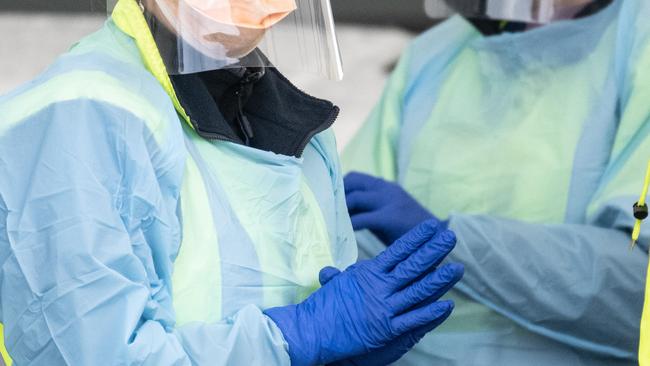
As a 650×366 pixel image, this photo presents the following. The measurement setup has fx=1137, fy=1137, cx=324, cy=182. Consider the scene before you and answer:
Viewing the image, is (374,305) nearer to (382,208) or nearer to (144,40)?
(144,40)

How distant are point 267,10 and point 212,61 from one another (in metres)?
0.10

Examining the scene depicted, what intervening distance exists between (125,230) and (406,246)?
1.40 feet

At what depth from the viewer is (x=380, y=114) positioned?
2.42 metres

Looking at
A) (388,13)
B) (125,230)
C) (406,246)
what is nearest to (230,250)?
(125,230)

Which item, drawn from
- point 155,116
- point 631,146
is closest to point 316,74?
point 155,116

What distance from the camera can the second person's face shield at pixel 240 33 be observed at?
1.45 meters

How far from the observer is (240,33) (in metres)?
1.47

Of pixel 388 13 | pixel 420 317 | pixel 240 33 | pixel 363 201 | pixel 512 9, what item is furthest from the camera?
pixel 388 13

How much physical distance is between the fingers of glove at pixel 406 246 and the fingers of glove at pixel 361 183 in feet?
1.85

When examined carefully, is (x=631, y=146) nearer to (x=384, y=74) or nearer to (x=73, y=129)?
(x=73, y=129)

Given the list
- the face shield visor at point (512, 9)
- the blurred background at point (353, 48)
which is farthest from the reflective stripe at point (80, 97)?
the blurred background at point (353, 48)

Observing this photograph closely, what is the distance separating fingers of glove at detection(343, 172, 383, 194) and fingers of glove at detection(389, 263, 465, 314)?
0.58m

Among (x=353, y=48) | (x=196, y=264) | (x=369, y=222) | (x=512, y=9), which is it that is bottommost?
(x=353, y=48)

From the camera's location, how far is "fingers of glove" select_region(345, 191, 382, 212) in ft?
6.98
